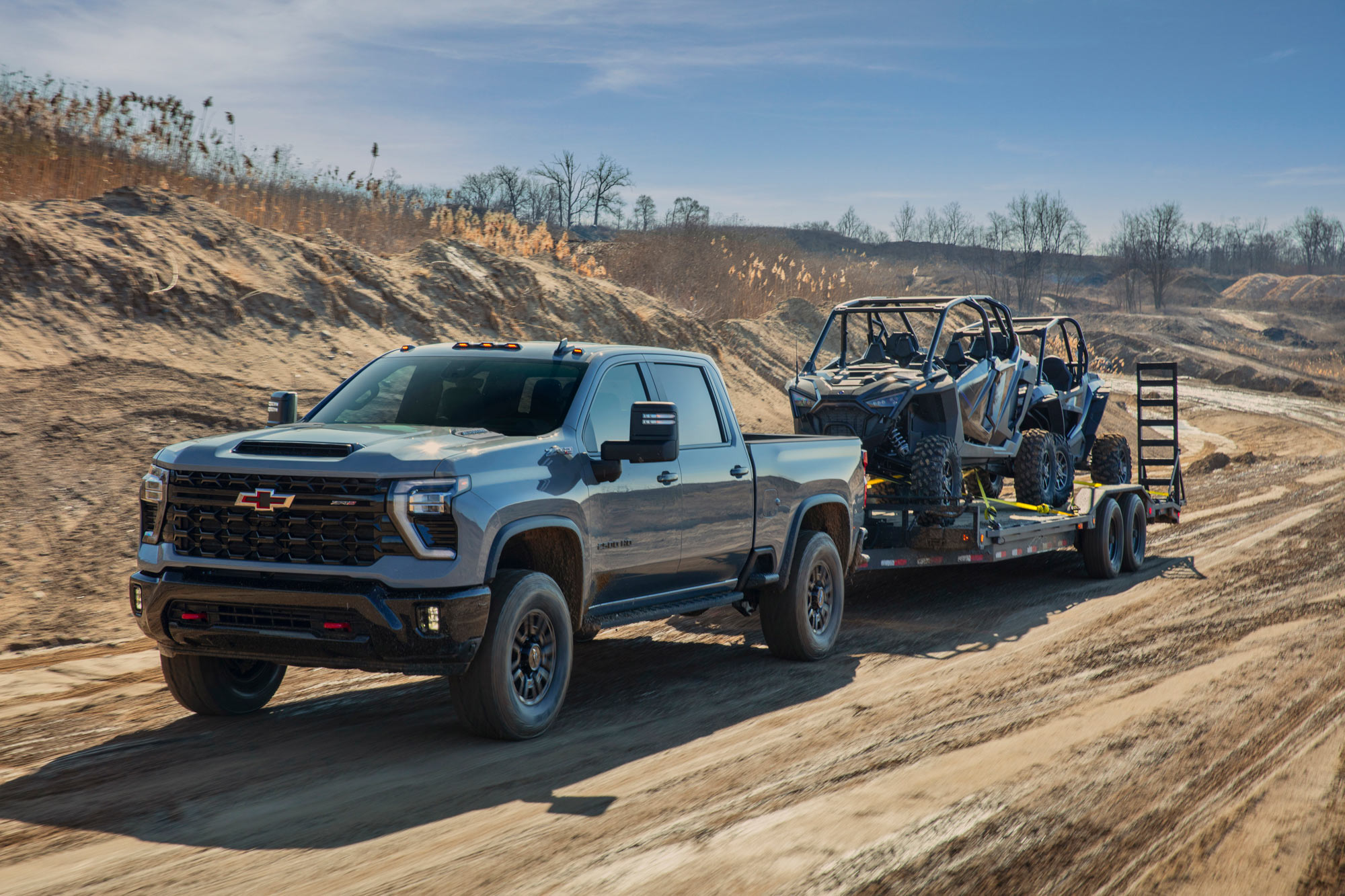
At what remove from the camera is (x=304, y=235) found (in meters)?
21.5

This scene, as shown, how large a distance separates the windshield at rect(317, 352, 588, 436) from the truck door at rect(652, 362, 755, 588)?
95 cm

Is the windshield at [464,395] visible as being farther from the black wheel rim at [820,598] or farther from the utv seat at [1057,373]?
the utv seat at [1057,373]

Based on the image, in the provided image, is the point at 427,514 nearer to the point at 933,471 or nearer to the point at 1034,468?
the point at 933,471

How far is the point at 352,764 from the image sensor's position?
5789mm

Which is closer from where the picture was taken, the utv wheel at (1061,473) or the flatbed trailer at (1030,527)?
the flatbed trailer at (1030,527)

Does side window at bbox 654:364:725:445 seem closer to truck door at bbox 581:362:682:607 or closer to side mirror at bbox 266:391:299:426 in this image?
truck door at bbox 581:362:682:607

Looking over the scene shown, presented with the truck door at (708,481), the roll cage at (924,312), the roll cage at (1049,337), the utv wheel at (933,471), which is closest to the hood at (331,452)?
the truck door at (708,481)

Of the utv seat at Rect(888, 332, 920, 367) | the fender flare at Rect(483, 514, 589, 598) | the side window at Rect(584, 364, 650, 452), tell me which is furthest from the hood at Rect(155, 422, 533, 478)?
the utv seat at Rect(888, 332, 920, 367)

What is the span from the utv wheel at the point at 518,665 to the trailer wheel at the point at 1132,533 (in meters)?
9.41

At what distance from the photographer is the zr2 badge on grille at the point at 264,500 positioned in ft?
18.6

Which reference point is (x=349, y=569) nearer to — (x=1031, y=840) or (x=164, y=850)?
(x=164, y=850)

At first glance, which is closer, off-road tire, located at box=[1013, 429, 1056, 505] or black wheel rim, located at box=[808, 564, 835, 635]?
black wheel rim, located at box=[808, 564, 835, 635]

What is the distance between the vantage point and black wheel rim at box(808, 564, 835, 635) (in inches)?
351

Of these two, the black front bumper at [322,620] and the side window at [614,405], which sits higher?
the side window at [614,405]
